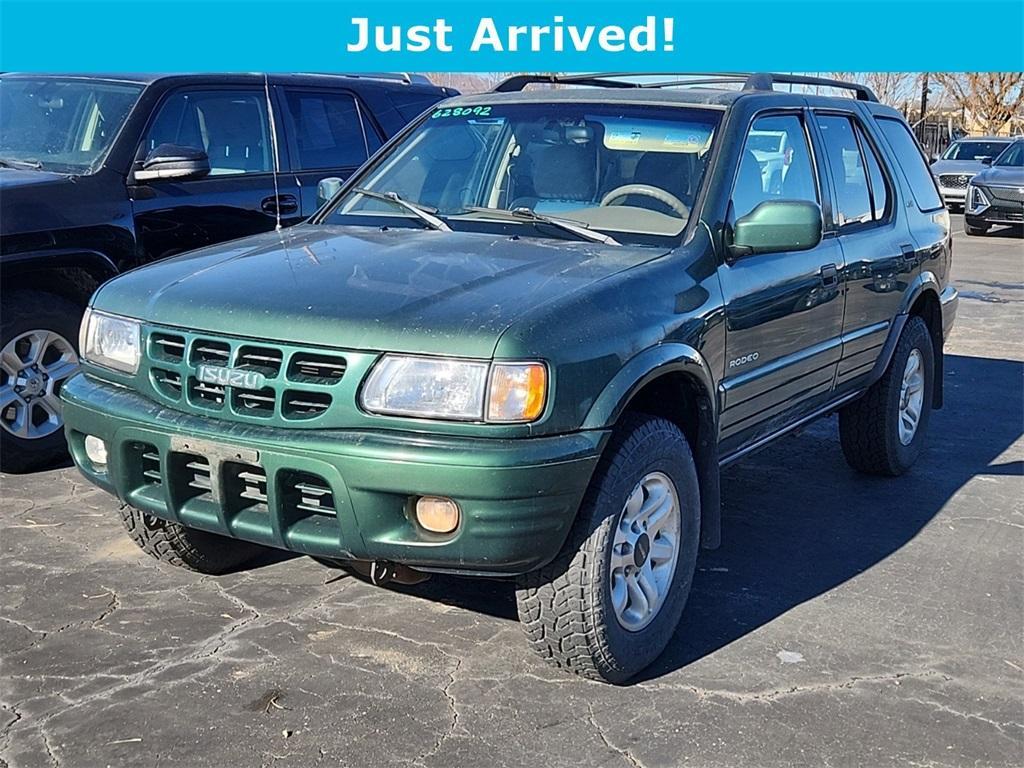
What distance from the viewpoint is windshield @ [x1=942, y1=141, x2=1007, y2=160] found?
25.1m

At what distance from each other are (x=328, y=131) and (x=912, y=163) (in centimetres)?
335

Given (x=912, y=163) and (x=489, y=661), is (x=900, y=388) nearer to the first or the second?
(x=912, y=163)

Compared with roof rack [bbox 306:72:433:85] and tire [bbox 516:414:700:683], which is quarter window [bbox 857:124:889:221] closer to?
tire [bbox 516:414:700:683]

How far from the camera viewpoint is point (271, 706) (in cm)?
336

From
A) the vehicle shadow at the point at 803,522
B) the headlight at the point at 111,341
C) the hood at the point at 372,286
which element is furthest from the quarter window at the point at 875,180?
the headlight at the point at 111,341

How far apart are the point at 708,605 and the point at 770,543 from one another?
795mm

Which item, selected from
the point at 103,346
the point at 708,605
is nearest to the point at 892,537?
the point at 708,605

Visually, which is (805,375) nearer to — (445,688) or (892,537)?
(892,537)

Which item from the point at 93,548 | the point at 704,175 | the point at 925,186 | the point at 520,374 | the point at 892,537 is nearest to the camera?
the point at 520,374

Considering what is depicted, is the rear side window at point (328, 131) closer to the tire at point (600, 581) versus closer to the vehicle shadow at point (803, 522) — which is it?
the vehicle shadow at point (803, 522)

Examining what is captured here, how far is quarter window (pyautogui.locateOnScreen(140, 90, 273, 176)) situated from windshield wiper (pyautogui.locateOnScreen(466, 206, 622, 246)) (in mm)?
2404

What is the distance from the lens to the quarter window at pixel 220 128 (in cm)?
602

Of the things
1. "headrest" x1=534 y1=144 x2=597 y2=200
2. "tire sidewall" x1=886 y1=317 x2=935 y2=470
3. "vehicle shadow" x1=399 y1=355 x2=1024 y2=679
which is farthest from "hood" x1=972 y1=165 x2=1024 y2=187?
"headrest" x1=534 y1=144 x2=597 y2=200

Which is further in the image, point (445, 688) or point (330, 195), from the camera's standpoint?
point (330, 195)
